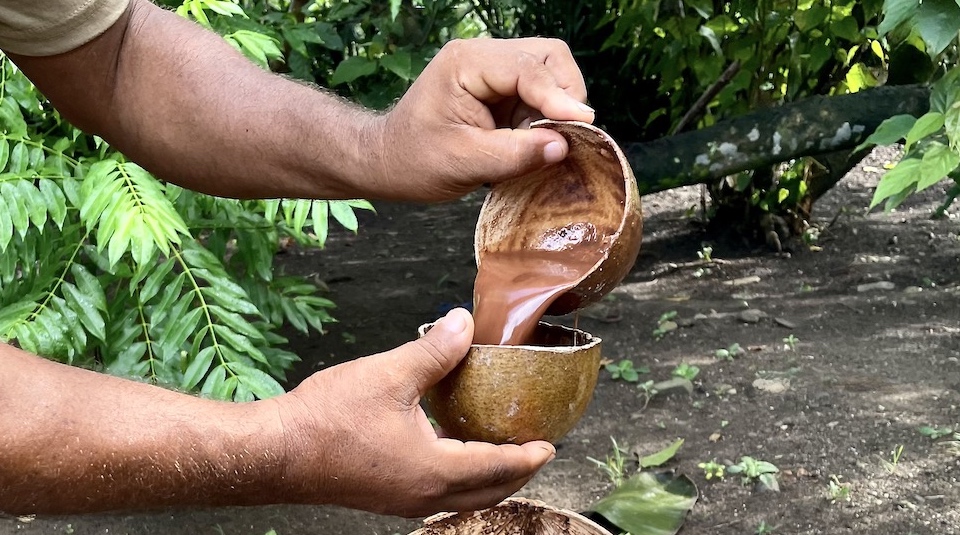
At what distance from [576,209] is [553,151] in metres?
0.25

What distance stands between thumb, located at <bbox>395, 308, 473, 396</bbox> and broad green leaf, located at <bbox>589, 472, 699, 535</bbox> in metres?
1.45

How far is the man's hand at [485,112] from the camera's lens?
175 cm

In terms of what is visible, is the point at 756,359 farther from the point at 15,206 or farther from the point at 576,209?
the point at 15,206

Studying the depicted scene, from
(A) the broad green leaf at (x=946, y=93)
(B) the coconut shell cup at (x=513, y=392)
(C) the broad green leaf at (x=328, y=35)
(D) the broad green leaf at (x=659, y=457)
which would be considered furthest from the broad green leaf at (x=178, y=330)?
(A) the broad green leaf at (x=946, y=93)

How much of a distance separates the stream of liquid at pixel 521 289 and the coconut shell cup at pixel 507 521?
87cm

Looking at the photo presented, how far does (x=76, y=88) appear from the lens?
210 cm

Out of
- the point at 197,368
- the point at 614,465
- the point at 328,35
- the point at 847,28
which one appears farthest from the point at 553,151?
the point at 847,28

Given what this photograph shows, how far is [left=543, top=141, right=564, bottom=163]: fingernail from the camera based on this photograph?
5.73 ft

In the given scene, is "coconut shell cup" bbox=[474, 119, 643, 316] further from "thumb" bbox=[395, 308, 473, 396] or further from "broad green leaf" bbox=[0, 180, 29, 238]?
"broad green leaf" bbox=[0, 180, 29, 238]

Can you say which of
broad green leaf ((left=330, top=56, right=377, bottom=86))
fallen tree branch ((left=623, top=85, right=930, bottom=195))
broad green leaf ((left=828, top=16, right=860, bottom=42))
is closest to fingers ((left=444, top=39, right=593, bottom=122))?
broad green leaf ((left=330, top=56, right=377, bottom=86))

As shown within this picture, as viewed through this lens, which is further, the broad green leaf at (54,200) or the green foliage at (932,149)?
the broad green leaf at (54,200)

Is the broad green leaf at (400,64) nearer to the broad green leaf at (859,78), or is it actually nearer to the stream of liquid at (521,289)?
the stream of liquid at (521,289)

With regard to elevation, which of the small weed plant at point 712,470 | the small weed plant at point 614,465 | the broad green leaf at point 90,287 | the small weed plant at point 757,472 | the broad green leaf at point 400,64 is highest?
the broad green leaf at point 400,64

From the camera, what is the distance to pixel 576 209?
6.48 ft
